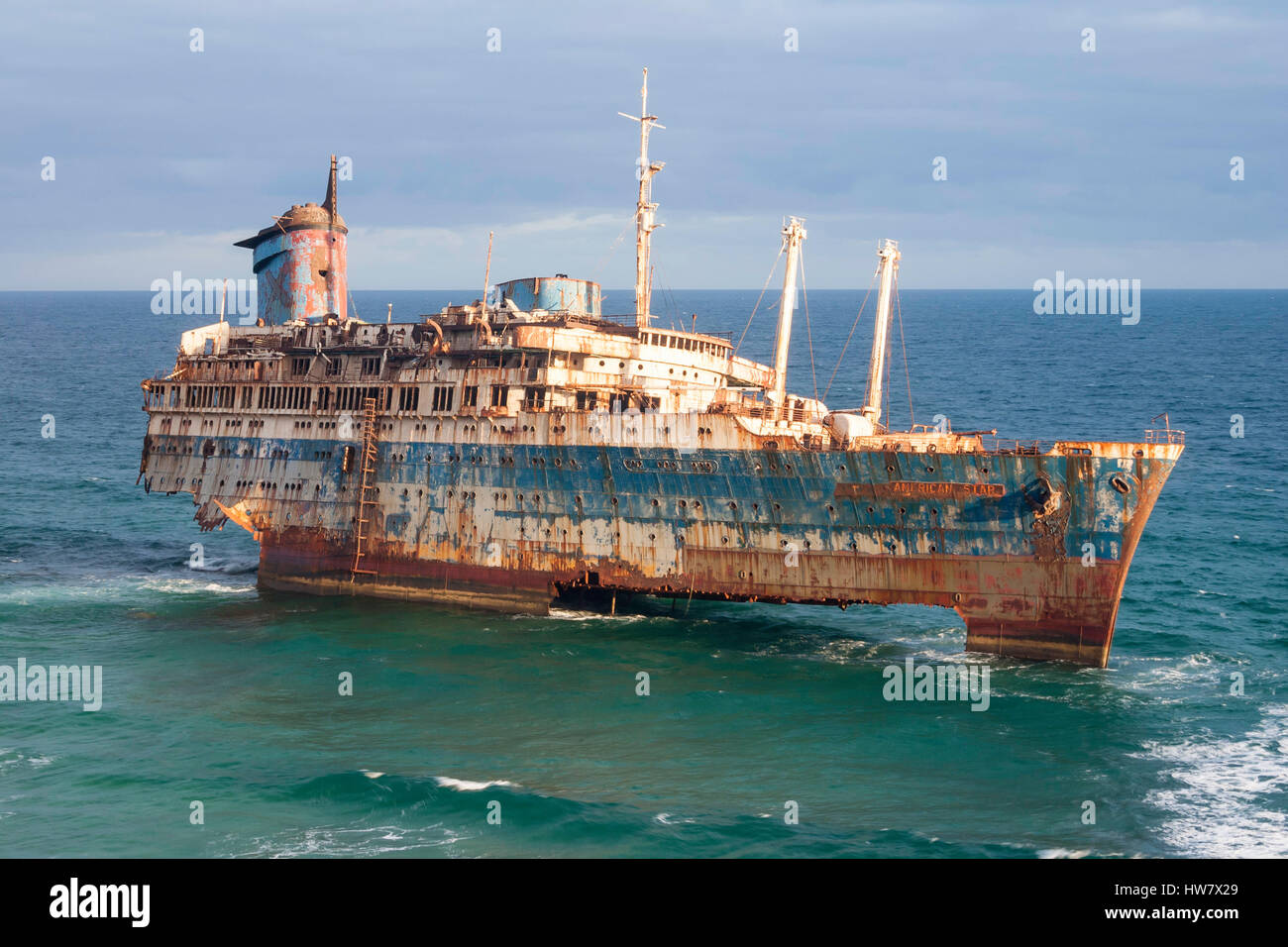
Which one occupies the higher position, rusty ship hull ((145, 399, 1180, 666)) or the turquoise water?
rusty ship hull ((145, 399, 1180, 666))

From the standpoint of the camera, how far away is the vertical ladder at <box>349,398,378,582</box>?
141ft

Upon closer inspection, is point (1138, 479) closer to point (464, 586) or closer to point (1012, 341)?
point (464, 586)

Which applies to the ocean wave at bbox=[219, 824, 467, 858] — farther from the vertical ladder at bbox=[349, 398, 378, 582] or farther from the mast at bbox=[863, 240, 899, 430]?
the mast at bbox=[863, 240, 899, 430]

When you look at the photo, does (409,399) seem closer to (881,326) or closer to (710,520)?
(710,520)

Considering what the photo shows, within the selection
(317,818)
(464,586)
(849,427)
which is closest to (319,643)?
(464,586)

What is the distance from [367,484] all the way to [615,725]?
17.6 m

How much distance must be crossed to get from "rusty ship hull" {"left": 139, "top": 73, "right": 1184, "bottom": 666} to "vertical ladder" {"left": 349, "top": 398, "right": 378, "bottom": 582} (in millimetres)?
99

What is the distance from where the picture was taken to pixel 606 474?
38594 millimetres

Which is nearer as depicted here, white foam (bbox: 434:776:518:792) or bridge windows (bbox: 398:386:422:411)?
white foam (bbox: 434:776:518:792)

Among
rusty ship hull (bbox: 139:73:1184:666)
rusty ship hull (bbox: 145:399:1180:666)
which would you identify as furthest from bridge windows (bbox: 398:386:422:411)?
rusty ship hull (bbox: 145:399:1180:666)

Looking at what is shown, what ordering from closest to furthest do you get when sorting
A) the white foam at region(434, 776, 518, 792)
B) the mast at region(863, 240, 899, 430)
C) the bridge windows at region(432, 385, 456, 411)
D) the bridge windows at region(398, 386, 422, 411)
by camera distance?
the white foam at region(434, 776, 518, 792) < the mast at region(863, 240, 899, 430) < the bridge windows at region(432, 385, 456, 411) < the bridge windows at region(398, 386, 422, 411)

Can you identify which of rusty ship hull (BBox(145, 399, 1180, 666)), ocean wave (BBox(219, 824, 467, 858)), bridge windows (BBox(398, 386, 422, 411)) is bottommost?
ocean wave (BBox(219, 824, 467, 858))

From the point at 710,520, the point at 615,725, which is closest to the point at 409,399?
the point at 710,520

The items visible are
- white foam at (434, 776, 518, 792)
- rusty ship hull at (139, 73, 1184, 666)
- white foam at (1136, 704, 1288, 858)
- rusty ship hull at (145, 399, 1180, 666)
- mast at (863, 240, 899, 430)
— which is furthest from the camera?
mast at (863, 240, 899, 430)
